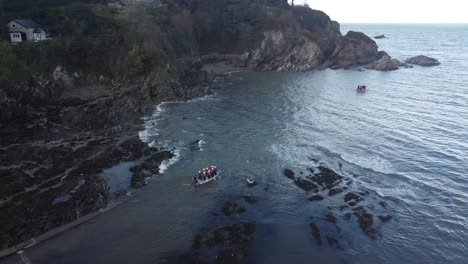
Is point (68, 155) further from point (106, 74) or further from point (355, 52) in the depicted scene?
point (355, 52)

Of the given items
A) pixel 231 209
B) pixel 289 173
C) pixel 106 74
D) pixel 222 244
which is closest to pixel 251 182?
pixel 289 173

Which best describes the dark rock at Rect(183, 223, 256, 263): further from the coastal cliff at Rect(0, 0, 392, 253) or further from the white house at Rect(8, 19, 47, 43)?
the white house at Rect(8, 19, 47, 43)

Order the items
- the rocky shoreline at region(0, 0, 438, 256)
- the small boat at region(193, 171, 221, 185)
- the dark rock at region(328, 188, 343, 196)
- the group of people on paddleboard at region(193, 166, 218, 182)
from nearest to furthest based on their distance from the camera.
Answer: the rocky shoreline at region(0, 0, 438, 256) < the dark rock at region(328, 188, 343, 196) < the small boat at region(193, 171, 221, 185) < the group of people on paddleboard at region(193, 166, 218, 182)

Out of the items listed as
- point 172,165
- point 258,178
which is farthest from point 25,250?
point 258,178

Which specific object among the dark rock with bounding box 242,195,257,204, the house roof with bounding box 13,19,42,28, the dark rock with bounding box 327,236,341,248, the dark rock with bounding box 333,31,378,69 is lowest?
the dark rock with bounding box 327,236,341,248

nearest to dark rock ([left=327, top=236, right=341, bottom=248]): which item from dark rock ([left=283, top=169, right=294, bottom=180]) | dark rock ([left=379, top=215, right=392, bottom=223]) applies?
dark rock ([left=379, top=215, right=392, bottom=223])

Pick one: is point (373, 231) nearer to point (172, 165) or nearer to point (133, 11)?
point (172, 165)
